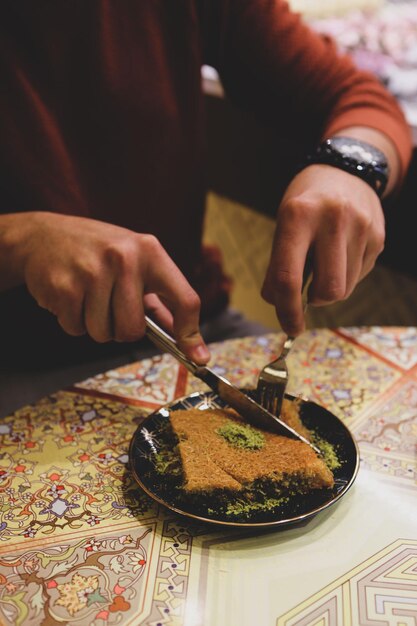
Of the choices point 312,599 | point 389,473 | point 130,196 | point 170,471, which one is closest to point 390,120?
point 130,196

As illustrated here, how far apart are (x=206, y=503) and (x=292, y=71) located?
42.6 inches

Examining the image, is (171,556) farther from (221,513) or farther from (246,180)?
(246,180)

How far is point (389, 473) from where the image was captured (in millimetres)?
938

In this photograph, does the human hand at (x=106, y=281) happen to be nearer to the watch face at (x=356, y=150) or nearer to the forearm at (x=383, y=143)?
the watch face at (x=356, y=150)

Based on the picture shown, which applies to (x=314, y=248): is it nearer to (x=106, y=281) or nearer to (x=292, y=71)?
(x=106, y=281)

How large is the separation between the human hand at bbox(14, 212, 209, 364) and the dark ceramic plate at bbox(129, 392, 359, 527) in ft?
0.40

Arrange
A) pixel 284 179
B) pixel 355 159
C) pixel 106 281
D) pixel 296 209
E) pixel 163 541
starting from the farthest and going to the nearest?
1. pixel 284 179
2. pixel 355 159
3. pixel 296 209
4. pixel 106 281
5. pixel 163 541

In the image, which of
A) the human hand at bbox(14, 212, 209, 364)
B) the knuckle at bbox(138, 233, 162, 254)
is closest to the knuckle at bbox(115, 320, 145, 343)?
the human hand at bbox(14, 212, 209, 364)

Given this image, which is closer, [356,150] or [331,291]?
[331,291]

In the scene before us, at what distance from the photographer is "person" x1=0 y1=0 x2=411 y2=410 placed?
963 mm

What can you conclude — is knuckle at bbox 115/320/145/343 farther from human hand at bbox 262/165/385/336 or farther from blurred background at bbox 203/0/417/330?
blurred background at bbox 203/0/417/330

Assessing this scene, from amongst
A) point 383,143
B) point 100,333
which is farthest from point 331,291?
point 383,143

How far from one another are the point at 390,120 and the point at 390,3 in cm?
208

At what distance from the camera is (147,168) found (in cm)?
135
